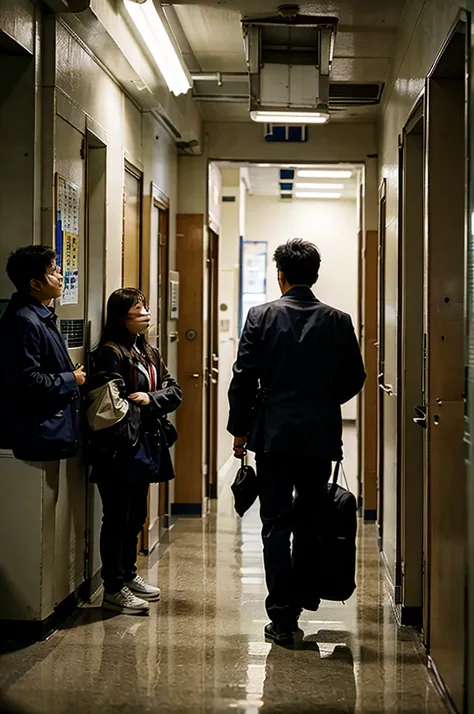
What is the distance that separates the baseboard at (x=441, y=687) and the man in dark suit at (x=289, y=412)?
1.92 feet

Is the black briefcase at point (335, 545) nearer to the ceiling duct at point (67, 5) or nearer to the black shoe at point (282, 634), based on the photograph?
the black shoe at point (282, 634)

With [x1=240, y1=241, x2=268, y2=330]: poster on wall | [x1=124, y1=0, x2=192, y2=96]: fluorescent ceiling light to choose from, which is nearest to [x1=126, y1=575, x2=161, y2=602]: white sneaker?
[x1=124, y1=0, x2=192, y2=96]: fluorescent ceiling light

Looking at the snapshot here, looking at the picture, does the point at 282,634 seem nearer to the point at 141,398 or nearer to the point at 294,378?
the point at 294,378

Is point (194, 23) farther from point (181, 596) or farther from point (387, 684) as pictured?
point (387, 684)

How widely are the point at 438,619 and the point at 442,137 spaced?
1732 millimetres

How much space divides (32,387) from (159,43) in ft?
5.83

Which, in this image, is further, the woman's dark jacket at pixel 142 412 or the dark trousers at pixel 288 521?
the woman's dark jacket at pixel 142 412

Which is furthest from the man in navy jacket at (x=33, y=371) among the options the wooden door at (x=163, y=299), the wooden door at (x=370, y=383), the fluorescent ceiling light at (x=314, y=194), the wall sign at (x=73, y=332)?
the fluorescent ceiling light at (x=314, y=194)

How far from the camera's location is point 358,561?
191 inches

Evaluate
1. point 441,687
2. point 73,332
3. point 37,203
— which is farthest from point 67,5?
point 441,687

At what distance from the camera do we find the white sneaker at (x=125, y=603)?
381cm

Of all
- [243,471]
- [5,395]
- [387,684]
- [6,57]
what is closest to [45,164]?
[6,57]

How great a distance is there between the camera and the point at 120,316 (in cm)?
391

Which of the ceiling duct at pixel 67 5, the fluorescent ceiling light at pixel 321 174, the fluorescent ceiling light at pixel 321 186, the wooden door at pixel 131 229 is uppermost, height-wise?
the fluorescent ceiling light at pixel 321 186
